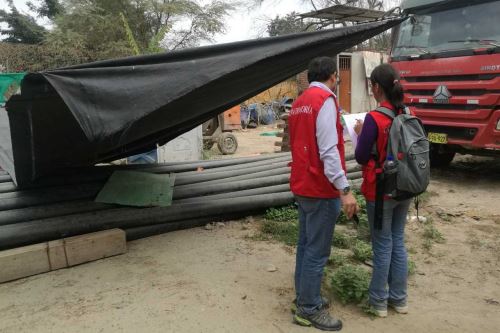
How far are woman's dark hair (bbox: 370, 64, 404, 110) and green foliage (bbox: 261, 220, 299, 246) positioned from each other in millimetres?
2092

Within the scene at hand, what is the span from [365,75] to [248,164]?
507 inches

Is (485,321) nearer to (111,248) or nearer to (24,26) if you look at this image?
(111,248)

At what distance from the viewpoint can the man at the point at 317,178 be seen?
264 cm

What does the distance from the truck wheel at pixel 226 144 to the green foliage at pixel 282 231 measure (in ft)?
19.9

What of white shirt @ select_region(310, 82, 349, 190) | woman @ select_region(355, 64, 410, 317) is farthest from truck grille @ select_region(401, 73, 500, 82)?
white shirt @ select_region(310, 82, 349, 190)

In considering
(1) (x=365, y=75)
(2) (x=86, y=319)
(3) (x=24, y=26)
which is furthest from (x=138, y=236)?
(3) (x=24, y=26)

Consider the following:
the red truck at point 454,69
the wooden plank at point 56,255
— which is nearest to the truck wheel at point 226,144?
the red truck at point 454,69

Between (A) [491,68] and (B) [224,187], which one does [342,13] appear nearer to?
(A) [491,68]

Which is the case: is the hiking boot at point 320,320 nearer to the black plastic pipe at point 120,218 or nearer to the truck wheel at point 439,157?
the black plastic pipe at point 120,218

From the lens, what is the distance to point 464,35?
6531mm

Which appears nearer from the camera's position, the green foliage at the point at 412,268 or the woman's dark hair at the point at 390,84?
the woman's dark hair at the point at 390,84

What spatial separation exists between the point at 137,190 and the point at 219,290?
6.18 feet

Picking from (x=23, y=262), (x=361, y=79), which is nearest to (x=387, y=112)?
(x=23, y=262)

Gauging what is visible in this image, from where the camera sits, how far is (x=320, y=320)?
2898mm
